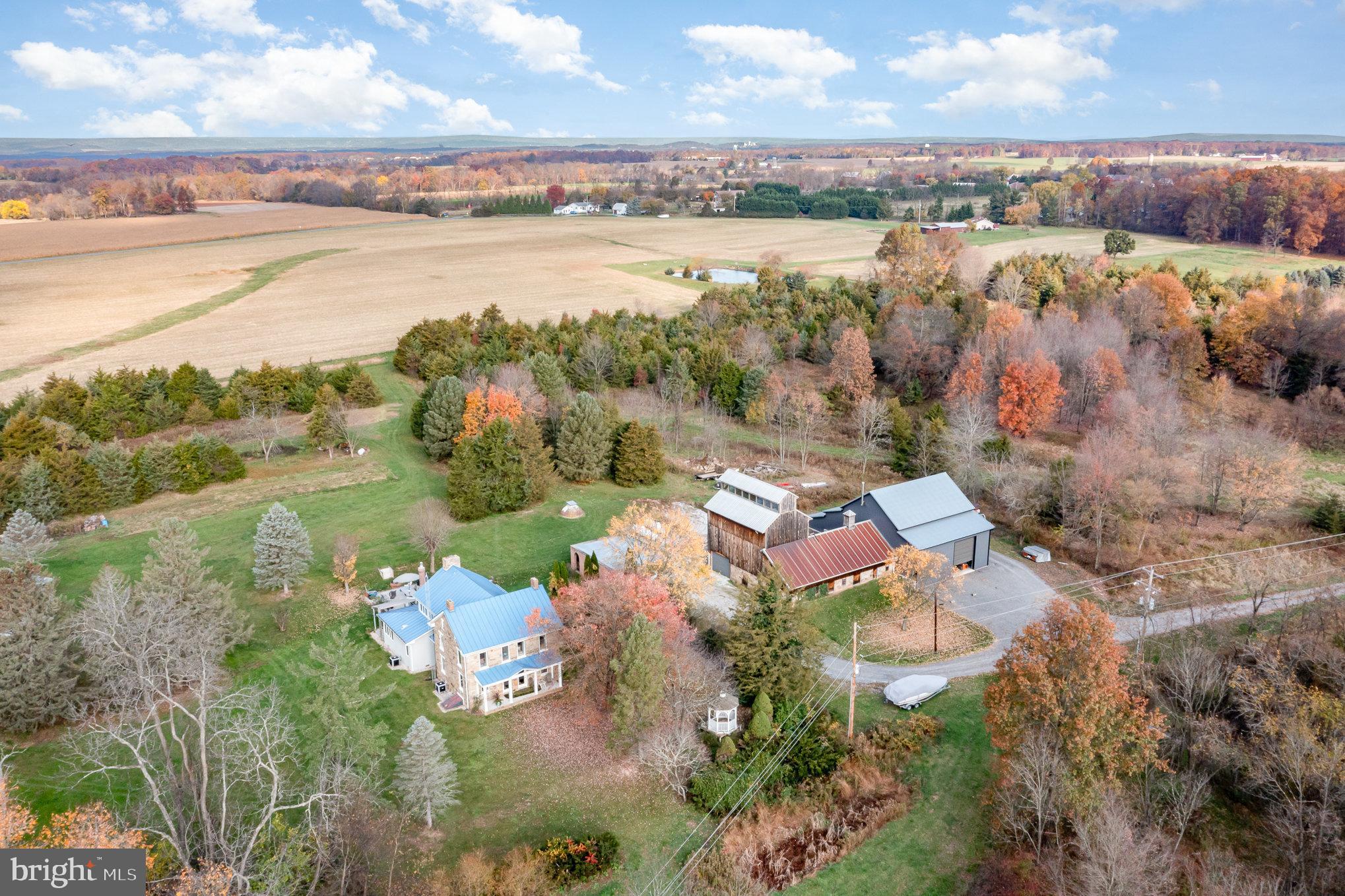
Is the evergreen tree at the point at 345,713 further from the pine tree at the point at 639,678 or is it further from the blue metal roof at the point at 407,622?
the pine tree at the point at 639,678

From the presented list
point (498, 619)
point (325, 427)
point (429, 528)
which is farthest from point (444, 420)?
point (498, 619)

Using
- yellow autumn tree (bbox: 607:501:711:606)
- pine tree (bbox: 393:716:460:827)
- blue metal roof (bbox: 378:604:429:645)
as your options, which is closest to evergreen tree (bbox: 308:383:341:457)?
blue metal roof (bbox: 378:604:429:645)

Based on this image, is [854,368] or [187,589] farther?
[854,368]

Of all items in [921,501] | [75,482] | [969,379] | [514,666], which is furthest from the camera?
[969,379]

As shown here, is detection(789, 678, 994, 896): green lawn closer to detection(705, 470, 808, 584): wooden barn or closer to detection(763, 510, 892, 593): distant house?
detection(763, 510, 892, 593): distant house

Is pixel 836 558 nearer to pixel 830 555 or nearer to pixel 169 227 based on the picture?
pixel 830 555

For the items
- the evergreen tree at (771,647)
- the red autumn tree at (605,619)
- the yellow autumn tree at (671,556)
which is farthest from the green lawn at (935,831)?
the yellow autumn tree at (671,556)
